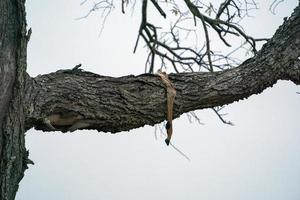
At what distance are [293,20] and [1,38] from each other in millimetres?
1591

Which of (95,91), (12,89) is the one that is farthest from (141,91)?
(12,89)

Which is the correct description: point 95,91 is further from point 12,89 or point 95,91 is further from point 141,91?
point 12,89

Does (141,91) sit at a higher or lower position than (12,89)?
higher

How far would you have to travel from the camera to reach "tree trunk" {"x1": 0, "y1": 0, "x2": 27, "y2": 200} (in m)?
1.52

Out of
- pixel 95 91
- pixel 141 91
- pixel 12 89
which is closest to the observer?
pixel 12 89

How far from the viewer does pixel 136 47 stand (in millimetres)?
3410

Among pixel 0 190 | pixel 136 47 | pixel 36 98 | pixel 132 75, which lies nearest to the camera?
pixel 0 190

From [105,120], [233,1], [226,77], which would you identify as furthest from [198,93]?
[233,1]

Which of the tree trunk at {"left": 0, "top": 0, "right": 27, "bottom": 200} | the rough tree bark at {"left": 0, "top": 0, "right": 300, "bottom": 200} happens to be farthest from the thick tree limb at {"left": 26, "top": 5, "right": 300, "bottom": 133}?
the tree trunk at {"left": 0, "top": 0, "right": 27, "bottom": 200}

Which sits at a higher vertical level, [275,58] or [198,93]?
[275,58]

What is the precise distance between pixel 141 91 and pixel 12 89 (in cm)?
69

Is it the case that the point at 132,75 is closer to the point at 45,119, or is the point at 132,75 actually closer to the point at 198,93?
the point at 198,93

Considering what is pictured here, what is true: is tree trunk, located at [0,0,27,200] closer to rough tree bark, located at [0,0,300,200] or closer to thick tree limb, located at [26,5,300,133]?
rough tree bark, located at [0,0,300,200]

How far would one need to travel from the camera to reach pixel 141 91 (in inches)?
78.9
